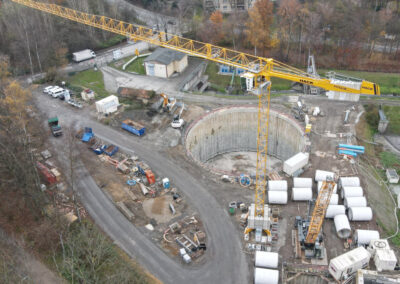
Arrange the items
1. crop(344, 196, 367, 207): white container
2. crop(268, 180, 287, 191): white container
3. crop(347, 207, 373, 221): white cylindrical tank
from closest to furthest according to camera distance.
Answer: crop(347, 207, 373, 221): white cylindrical tank, crop(344, 196, 367, 207): white container, crop(268, 180, 287, 191): white container

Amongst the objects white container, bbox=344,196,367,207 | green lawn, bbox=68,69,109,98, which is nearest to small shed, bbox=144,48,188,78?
green lawn, bbox=68,69,109,98

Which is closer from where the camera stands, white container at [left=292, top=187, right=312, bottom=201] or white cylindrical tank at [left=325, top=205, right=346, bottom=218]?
white cylindrical tank at [left=325, top=205, right=346, bottom=218]

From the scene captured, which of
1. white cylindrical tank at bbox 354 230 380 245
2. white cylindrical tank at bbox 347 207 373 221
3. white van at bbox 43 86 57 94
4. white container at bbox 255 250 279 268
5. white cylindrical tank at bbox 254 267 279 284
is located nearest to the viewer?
white cylindrical tank at bbox 254 267 279 284

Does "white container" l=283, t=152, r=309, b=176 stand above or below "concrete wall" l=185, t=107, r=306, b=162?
above

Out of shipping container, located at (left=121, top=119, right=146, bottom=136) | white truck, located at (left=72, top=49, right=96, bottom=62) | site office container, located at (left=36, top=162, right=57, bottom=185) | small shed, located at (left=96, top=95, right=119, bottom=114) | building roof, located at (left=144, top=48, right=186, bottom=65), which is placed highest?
building roof, located at (left=144, top=48, right=186, bottom=65)

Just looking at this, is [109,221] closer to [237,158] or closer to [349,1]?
[237,158]

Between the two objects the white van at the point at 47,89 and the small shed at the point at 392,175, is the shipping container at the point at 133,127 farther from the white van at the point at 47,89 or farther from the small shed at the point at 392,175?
the small shed at the point at 392,175

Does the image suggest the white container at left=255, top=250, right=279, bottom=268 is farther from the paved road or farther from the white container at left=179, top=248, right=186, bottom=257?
the white container at left=179, top=248, right=186, bottom=257
